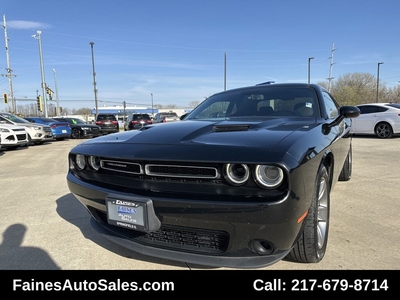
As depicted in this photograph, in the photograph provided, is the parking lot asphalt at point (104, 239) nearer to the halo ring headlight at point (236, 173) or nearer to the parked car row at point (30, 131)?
the halo ring headlight at point (236, 173)

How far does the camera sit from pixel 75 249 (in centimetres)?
249

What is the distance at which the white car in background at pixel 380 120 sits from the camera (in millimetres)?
10555

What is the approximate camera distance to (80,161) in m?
2.38

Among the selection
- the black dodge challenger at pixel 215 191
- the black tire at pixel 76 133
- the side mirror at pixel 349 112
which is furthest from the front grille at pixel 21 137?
the side mirror at pixel 349 112

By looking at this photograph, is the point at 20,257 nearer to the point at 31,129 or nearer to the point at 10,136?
the point at 10,136

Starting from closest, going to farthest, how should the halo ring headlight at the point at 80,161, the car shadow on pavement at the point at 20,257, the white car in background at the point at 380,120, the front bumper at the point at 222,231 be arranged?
the front bumper at the point at 222,231 → the car shadow on pavement at the point at 20,257 → the halo ring headlight at the point at 80,161 → the white car in background at the point at 380,120

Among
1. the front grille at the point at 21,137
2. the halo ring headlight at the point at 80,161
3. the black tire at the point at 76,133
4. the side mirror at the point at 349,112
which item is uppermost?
the side mirror at the point at 349,112

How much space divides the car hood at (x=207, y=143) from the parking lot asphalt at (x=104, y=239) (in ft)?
2.91

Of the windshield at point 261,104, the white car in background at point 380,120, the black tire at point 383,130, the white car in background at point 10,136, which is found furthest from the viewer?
the black tire at point 383,130

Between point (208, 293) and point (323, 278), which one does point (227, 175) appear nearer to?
point (208, 293)

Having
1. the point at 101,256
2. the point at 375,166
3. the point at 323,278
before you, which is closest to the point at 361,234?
the point at 323,278

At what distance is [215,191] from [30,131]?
12.7 m

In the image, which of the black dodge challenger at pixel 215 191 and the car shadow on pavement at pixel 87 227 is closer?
the black dodge challenger at pixel 215 191

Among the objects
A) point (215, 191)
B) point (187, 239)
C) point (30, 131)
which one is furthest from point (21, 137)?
point (215, 191)
